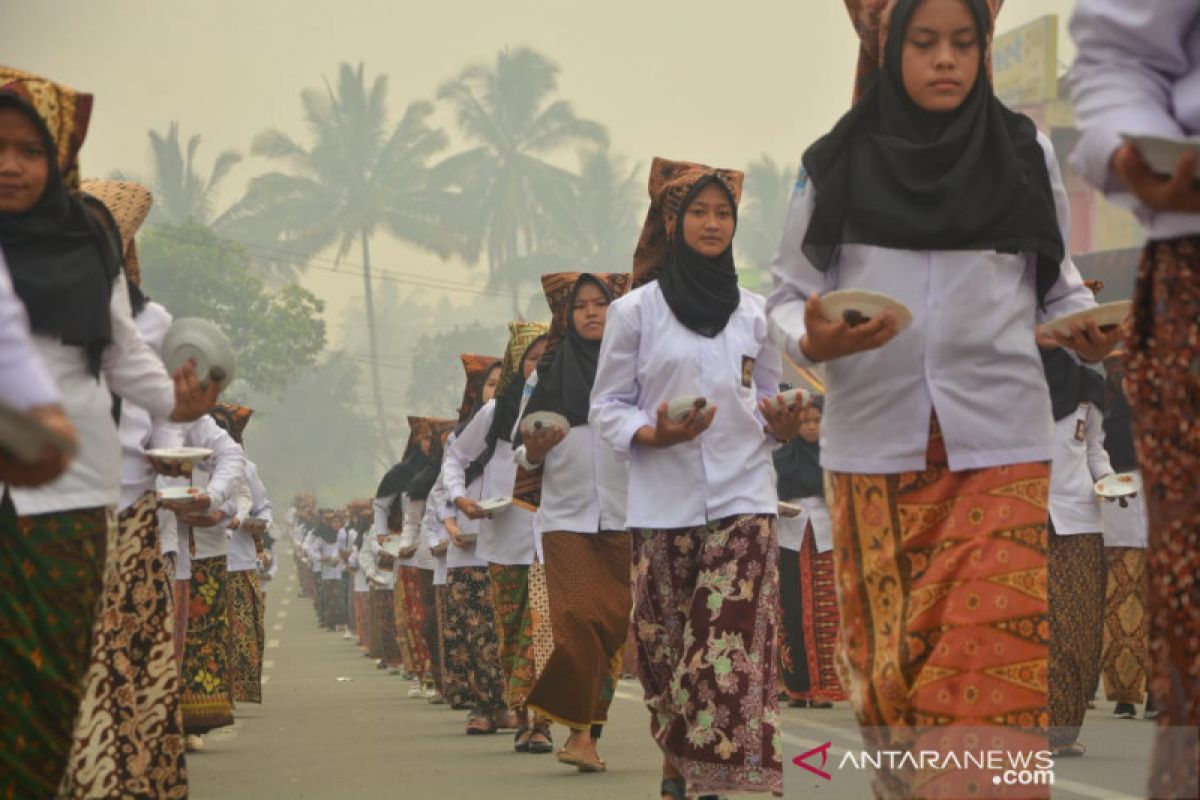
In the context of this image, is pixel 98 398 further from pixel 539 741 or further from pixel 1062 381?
pixel 539 741

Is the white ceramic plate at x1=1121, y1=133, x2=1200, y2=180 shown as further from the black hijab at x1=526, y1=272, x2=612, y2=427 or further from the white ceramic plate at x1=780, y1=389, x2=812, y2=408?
the black hijab at x1=526, y1=272, x2=612, y2=427

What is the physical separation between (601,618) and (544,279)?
189 centimetres

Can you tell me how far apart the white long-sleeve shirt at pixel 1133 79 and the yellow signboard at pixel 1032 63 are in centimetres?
4041

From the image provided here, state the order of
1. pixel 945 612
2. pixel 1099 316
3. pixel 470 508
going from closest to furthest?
pixel 945 612 → pixel 1099 316 → pixel 470 508

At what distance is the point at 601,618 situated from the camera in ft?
33.9

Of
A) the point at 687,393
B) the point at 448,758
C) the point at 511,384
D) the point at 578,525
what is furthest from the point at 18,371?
the point at 511,384

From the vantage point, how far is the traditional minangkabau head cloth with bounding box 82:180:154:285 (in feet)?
26.4

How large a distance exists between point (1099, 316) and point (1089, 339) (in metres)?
0.09

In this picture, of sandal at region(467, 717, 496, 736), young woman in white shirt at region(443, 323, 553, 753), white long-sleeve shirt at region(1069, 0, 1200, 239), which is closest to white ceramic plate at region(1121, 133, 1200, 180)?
white long-sleeve shirt at region(1069, 0, 1200, 239)

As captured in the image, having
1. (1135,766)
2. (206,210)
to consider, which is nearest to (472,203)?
(206,210)

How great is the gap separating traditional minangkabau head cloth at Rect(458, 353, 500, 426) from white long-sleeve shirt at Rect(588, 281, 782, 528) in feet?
21.6

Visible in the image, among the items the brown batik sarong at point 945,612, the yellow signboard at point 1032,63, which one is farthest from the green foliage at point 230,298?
the brown batik sarong at point 945,612

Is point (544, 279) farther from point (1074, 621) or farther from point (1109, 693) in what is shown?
point (1109, 693)

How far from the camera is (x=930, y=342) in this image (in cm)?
563
